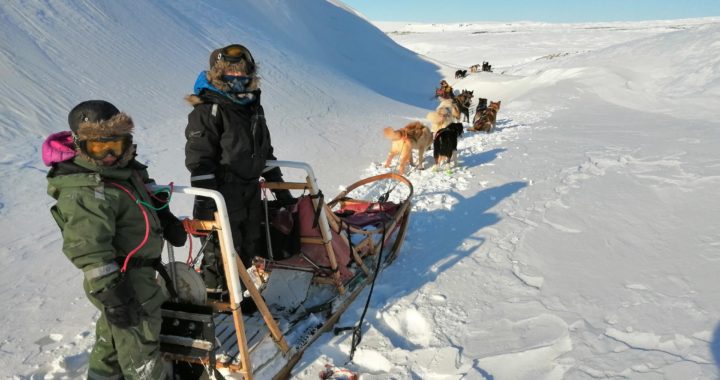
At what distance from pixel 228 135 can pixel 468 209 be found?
284 centimetres

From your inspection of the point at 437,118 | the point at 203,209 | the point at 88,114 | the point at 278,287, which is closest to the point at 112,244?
the point at 88,114

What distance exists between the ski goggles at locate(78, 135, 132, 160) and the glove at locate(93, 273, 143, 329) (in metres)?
0.45

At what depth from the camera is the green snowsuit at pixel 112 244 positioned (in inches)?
63.0

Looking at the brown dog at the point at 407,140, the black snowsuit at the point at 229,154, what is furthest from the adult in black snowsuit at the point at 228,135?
the brown dog at the point at 407,140

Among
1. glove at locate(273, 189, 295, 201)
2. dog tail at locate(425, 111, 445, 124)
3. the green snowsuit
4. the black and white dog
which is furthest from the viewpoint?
dog tail at locate(425, 111, 445, 124)

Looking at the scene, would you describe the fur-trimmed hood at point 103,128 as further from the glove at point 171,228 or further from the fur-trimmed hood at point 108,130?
the glove at point 171,228

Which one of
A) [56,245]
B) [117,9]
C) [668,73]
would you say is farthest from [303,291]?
[668,73]

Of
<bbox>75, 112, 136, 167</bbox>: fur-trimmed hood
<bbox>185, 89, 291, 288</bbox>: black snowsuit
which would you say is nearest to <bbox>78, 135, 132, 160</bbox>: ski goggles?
<bbox>75, 112, 136, 167</bbox>: fur-trimmed hood

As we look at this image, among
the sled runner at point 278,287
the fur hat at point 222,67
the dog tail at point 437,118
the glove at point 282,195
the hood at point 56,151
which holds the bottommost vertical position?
the sled runner at point 278,287

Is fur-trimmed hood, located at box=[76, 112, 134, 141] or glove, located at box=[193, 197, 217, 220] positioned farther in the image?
glove, located at box=[193, 197, 217, 220]

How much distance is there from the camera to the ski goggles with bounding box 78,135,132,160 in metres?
1.63

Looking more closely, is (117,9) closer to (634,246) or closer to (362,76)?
(362,76)

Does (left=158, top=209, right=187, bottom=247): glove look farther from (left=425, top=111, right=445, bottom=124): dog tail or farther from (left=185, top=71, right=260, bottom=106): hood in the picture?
(left=425, top=111, right=445, bottom=124): dog tail

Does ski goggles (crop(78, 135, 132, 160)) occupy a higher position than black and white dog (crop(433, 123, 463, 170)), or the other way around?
ski goggles (crop(78, 135, 132, 160))
